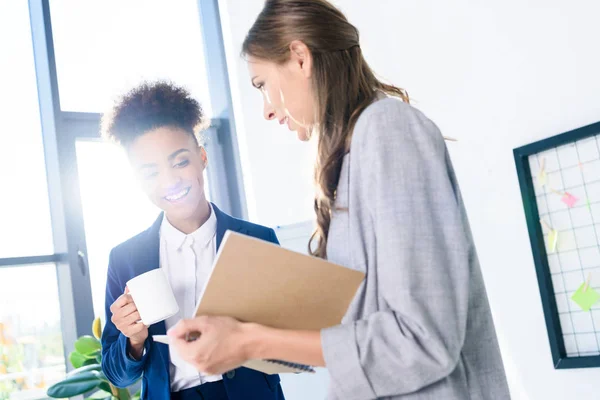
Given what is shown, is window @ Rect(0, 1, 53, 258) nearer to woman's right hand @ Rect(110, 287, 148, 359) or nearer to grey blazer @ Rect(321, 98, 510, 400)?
woman's right hand @ Rect(110, 287, 148, 359)

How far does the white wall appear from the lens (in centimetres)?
198

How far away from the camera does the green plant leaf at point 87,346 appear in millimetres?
2395

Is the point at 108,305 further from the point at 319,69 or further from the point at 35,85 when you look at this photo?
the point at 35,85

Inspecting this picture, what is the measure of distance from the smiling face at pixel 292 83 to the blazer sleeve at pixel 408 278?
0.67 ft

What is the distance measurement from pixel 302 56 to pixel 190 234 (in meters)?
0.67

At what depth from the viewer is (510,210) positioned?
2168 mm

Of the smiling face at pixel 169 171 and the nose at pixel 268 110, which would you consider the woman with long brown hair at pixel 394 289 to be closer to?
the nose at pixel 268 110

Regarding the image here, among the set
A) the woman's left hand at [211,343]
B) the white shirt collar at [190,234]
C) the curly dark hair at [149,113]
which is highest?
the curly dark hair at [149,113]

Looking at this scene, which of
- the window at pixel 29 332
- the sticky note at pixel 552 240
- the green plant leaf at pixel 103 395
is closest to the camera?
the sticky note at pixel 552 240

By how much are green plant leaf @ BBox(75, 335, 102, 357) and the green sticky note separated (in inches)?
63.6

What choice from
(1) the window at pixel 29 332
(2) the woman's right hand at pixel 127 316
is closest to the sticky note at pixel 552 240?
(2) the woman's right hand at pixel 127 316

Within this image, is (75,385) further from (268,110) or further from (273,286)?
(273,286)

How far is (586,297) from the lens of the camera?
195 cm

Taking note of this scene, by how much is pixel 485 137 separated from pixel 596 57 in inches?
17.5
